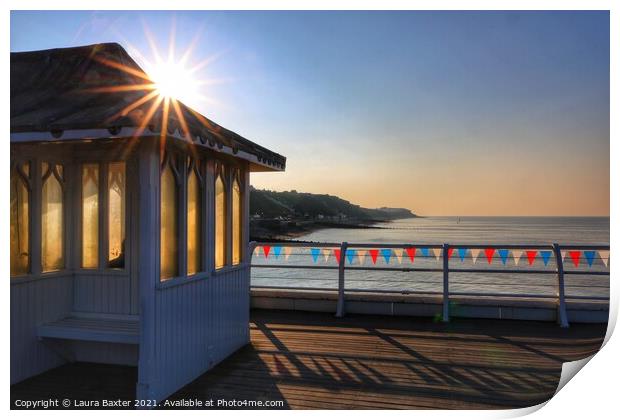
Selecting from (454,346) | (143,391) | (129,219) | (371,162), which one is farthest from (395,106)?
(371,162)

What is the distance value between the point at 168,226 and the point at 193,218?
38cm

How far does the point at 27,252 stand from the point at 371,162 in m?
63.4

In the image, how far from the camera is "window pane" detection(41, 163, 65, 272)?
4.43m

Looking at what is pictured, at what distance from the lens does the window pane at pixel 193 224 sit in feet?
14.2

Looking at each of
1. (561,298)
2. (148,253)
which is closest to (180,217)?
(148,253)

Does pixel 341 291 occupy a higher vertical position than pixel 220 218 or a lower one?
lower

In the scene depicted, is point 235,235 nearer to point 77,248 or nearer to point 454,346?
point 77,248

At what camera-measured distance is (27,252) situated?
14.2 ft

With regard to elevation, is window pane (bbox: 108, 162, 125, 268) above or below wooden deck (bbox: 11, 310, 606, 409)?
above

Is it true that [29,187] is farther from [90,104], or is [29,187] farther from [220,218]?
[220,218]

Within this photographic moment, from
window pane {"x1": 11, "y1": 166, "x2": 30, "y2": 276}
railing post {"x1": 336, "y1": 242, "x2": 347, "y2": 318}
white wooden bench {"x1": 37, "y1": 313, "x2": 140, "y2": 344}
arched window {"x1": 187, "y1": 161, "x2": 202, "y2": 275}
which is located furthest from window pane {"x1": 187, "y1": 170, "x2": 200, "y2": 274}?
railing post {"x1": 336, "y1": 242, "x2": 347, "y2": 318}

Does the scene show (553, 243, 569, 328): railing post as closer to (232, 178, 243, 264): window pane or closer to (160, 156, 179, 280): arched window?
(232, 178, 243, 264): window pane

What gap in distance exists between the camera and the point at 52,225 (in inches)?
178

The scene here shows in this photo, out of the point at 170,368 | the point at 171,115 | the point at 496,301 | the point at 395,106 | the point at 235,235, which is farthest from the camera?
the point at 395,106
